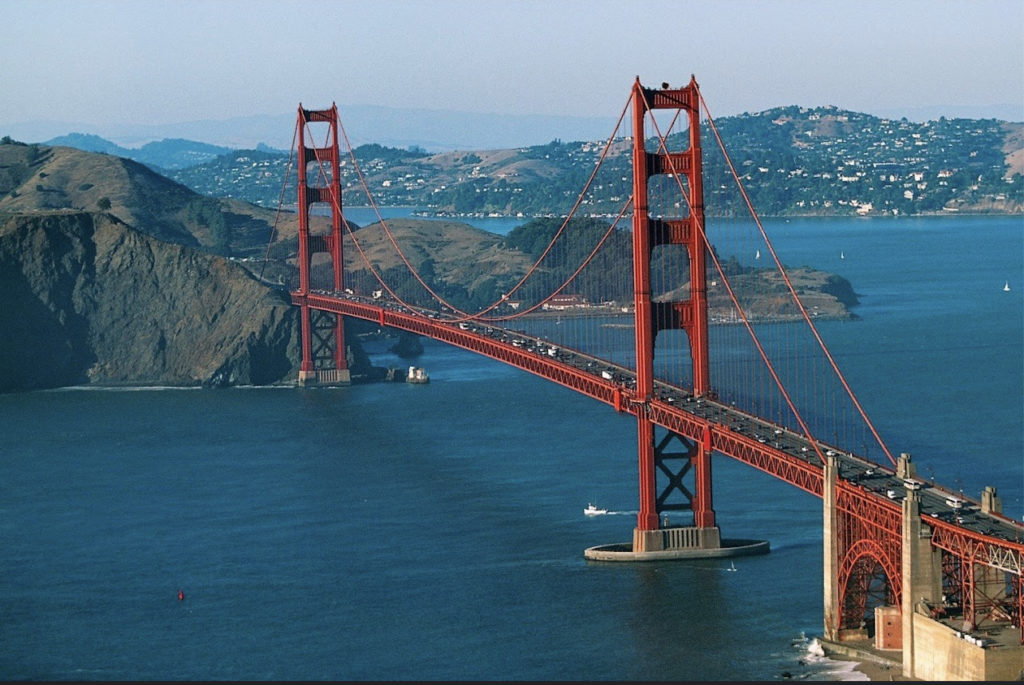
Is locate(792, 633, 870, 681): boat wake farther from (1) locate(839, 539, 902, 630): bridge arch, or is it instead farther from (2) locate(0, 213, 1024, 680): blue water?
(1) locate(839, 539, 902, 630): bridge arch

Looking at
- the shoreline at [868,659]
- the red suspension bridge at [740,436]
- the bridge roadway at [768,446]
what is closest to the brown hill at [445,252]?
the red suspension bridge at [740,436]

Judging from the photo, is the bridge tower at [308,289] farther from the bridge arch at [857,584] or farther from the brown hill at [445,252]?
the bridge arch at [857,584]

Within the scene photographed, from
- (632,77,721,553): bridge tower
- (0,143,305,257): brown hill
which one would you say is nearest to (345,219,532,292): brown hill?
(0,143,305,257): brown hill

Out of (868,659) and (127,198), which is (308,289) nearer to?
(127,198)

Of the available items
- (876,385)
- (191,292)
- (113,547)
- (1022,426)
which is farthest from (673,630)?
(191,292)

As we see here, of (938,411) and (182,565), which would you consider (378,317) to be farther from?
(182,565)
